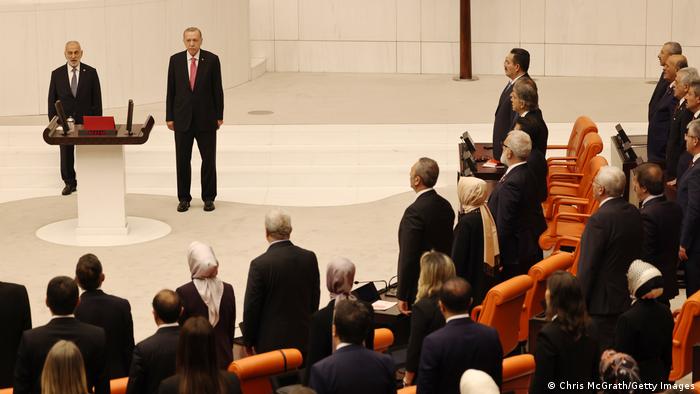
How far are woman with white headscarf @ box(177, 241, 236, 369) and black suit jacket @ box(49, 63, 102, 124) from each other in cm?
601

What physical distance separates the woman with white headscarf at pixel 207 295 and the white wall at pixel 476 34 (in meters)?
12.3

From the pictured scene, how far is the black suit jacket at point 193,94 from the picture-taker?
39.7 ft

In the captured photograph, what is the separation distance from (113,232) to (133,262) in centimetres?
79

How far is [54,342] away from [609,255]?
11.0 ft

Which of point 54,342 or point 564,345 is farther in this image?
point 54,342

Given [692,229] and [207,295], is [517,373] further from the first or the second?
[692,229]

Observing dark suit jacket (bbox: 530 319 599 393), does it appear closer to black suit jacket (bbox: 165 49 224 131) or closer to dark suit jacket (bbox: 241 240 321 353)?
dark suit jacket (bbox: 241 240 321 353)

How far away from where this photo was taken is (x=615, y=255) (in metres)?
7.46

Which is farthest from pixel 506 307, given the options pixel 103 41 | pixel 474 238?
pixel 103 41

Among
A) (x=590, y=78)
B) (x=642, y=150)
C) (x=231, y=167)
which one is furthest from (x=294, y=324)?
(x=590, y=78)

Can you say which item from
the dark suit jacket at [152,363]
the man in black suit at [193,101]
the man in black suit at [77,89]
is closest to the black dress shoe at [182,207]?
the man in black suit at [193,101]

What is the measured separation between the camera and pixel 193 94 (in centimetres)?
1209

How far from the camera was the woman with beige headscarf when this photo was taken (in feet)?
25.6

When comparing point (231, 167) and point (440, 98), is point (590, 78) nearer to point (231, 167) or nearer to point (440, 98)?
point (440, 98)
